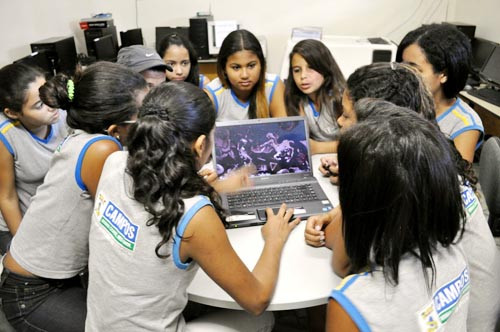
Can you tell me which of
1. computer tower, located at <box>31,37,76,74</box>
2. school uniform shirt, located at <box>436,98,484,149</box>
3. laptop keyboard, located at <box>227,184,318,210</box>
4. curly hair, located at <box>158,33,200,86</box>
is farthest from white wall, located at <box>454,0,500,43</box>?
computer tower, located at <box>31,37,76,74</box>

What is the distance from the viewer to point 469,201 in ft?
3.02

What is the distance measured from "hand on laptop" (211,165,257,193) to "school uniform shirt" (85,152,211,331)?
0.44 m

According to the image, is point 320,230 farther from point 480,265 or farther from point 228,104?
point 228,104

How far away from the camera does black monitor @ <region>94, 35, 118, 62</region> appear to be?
286cm

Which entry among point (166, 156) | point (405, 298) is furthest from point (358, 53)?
point (405, 298)

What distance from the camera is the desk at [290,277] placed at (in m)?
0.94

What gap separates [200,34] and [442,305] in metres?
3.19

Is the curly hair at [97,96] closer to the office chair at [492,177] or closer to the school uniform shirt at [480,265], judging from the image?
the school uniform shirt at [480,265]

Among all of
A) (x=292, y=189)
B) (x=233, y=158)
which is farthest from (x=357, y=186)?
(x=233, y=158)

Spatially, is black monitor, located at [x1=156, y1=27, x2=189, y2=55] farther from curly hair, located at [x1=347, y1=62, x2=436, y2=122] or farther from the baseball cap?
curly hair, located at [x1=347, y1=62, x2=436, y2=122]

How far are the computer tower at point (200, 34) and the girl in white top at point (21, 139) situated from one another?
2121 millimetres

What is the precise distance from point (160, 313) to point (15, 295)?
543 mm

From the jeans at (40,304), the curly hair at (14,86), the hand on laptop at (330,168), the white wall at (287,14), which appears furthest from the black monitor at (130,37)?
the jeans at (40,304)

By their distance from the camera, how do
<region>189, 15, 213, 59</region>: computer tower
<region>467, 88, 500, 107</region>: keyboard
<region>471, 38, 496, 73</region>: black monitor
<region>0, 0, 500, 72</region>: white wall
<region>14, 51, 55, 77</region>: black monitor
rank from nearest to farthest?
1. <region>14, 51, 55, 77</region>: black monitor
2. <region>467, 88, 500, 107</region>: keyboard
3. <region>471, 38, 496, 73</region>: black monitor
4. <region>189, 15, 213, 59</region>: computer tower
5. <region>0, 0, 500, 72</region>: white wall
